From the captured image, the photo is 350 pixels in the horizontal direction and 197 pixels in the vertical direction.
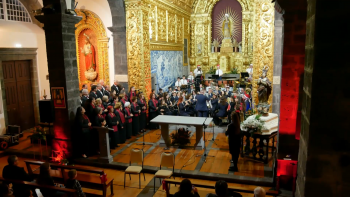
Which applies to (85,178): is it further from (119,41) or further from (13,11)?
(13,11)

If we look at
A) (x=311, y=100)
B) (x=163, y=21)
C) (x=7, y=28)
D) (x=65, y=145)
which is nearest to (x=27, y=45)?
(x=7, y=28)

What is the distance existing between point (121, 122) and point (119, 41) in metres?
4.59

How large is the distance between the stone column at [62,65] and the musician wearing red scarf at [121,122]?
60.3 inches

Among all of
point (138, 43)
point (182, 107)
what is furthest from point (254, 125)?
point (138, 43)

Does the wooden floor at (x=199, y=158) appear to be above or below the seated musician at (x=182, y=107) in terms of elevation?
below

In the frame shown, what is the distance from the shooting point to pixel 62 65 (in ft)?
28.0

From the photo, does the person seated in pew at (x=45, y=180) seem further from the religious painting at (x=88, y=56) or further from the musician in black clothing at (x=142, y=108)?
the religious painting at (x=88, y=56)

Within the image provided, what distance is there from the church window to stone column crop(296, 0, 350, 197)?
1205cm

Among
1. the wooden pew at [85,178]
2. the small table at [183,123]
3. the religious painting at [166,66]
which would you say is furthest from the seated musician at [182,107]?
the wooden pew at [85,178]

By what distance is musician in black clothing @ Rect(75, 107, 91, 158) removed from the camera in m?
8.85

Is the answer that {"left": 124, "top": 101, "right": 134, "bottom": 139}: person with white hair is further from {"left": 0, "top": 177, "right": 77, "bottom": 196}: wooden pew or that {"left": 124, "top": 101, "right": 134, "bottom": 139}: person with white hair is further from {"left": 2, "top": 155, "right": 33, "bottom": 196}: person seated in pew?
{"left": 0, "top": 177, "right": 77, "bottom": 196}: wooden pew

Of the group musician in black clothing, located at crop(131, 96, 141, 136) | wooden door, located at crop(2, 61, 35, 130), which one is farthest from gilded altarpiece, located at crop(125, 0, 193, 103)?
wooden door, located at crop(2, 61, 35, 130)

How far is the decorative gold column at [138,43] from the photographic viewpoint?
12.4m

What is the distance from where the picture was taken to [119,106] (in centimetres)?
1025
